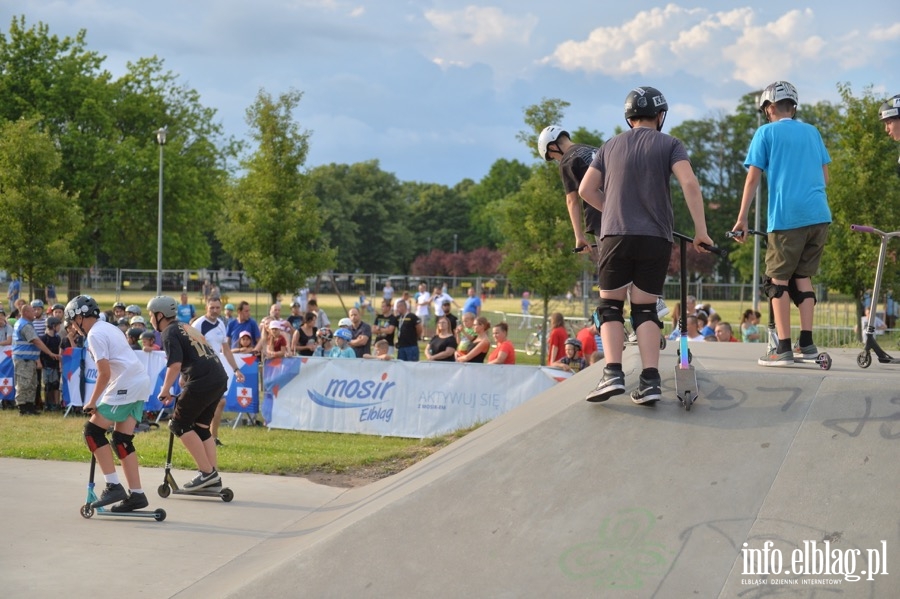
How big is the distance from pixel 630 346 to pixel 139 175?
40611 mm

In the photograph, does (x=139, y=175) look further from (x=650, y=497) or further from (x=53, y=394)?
(x=650, y=497)

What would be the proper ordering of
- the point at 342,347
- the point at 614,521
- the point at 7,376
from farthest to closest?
1. the point at 7,376
2. the point at 342,347
3. the point at 614,521

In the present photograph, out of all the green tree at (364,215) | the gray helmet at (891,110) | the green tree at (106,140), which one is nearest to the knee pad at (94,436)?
the gray helmet at (891,110)

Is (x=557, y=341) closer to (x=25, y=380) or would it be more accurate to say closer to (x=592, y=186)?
(x=592, y=186)

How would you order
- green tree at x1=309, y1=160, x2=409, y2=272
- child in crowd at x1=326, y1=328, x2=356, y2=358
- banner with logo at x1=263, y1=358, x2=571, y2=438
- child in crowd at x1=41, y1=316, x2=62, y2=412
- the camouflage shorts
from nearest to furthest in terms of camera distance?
banner with logo at x1=263, y1=358, x2=571, y2=438 < child in crowd at x1=326, y1=328, x2=356, y2=358 < the camouflage shorts < child in crowd at x1=41, y1=316, x2=62, y2=412 < green tree at x1=309, y1=160, x2=409, y2=272

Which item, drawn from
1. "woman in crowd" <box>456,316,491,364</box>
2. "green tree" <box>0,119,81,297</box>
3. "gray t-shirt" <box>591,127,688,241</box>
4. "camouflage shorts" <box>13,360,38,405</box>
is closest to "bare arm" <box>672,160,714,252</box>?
"gray t-shirt" <box>591,127,688,241</box>

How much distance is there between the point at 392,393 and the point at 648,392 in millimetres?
8053

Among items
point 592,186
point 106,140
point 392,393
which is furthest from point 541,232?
point 106,140

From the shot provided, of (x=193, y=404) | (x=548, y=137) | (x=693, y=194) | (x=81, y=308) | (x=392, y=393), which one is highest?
(x=548, y=137)

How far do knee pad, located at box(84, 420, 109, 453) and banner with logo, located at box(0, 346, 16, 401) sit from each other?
31.0 ft

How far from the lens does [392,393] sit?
14039 mm

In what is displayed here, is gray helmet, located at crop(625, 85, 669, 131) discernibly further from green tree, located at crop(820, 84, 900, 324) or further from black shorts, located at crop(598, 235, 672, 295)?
green tree, located at crop(820, 84, 900, 324)

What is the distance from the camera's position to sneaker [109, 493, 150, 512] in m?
8.03

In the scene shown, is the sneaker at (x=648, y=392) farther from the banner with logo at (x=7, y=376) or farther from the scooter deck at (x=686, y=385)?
the banner with logo at (x=7, y=376)
